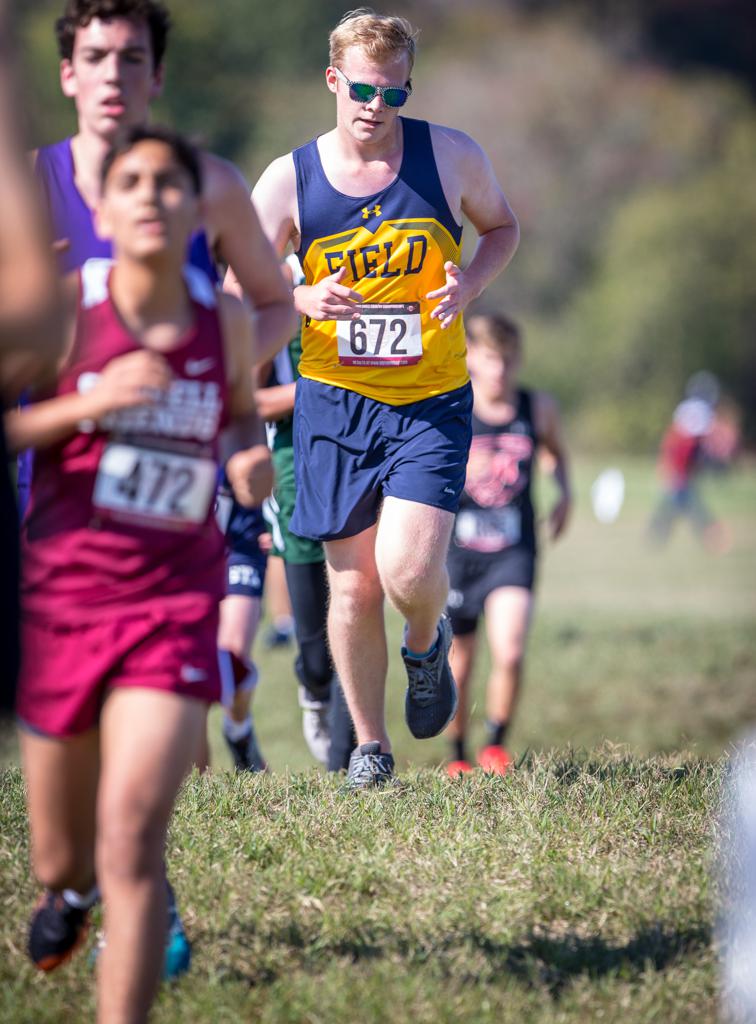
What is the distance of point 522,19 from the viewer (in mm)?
106562

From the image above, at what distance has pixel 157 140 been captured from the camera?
335cm

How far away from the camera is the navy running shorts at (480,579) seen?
902 centimetres

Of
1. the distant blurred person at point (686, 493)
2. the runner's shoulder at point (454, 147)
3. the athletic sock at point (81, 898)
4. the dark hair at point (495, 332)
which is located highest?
the runner's shoulder at point (454, 147)

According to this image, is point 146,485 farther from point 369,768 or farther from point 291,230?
point 369,768

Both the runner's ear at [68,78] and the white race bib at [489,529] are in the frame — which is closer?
the runner's ear at [68,78]

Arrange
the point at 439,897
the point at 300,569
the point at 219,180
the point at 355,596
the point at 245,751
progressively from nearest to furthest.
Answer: the point at 219,180, the point at 439,897, the point at 355,596, the point at 300,569, the point at 245,751

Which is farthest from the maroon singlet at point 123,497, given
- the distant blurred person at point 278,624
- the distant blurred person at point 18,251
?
the distant blurred person at point 278,624

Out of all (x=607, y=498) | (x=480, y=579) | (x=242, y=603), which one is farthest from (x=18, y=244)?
(x=607, y=498)

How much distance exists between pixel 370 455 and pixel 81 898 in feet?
7.26

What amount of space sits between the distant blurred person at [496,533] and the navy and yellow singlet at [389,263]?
143 inches

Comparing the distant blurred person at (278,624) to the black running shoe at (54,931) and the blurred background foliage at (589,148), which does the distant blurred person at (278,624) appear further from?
the blurred background foliage at (589,148)

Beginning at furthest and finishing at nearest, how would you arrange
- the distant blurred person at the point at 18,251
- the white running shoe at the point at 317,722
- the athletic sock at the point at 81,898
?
1. the white running shoe at the point at 317,722
2. the athletic sock at the point at 81,898
3. the distant blurred person at the point at 18,251

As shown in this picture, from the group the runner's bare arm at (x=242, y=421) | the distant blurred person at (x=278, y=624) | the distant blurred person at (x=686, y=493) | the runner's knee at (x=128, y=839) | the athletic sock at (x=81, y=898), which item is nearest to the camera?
the runner's knee at (x=128, y=839)

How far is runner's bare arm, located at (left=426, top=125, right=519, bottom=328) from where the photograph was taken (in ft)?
16.7
